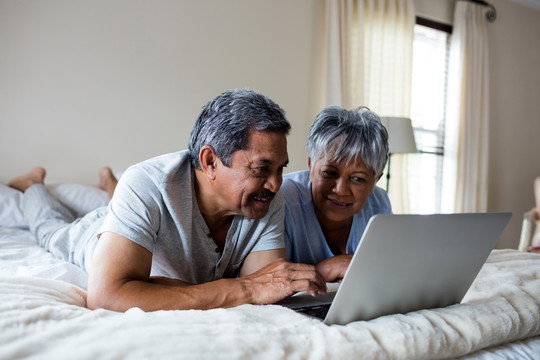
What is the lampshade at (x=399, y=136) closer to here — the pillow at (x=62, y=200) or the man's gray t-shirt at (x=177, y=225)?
the pillow at (x=62, y=200)

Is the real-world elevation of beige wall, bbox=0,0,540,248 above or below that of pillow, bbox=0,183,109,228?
above

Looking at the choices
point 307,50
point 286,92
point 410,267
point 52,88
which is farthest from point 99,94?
point 410,267

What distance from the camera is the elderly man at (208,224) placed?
1009 millimetres

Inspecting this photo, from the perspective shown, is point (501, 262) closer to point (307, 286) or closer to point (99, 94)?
point (307, 286)

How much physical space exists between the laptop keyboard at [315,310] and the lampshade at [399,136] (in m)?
2.50

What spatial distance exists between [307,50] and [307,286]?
3114 mm

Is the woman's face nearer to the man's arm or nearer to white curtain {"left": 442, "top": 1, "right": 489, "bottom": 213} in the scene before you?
the man's arm

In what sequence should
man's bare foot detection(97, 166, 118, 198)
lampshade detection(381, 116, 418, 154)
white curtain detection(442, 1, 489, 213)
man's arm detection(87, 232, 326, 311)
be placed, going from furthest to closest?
1. white curtain detection(442, 1, 489, 213)
2. lampshade detection(381, 116, 418, 154)
3. man's bare foot detection(97, 166, 118, 198)
4. man's arm detection(87, 232, 326, 311)

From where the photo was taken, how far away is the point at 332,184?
1.55 meters

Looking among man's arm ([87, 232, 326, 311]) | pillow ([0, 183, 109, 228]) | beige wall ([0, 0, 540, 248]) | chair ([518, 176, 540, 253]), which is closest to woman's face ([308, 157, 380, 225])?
man's arm ([87, 232, 326, 311])

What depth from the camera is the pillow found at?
2.27m

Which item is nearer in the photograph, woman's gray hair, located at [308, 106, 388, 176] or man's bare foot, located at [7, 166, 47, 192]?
woman's gray hair, located at [308, 106, 388, 176]

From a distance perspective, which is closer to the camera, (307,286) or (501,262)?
(307,286)

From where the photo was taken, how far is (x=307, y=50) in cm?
385
